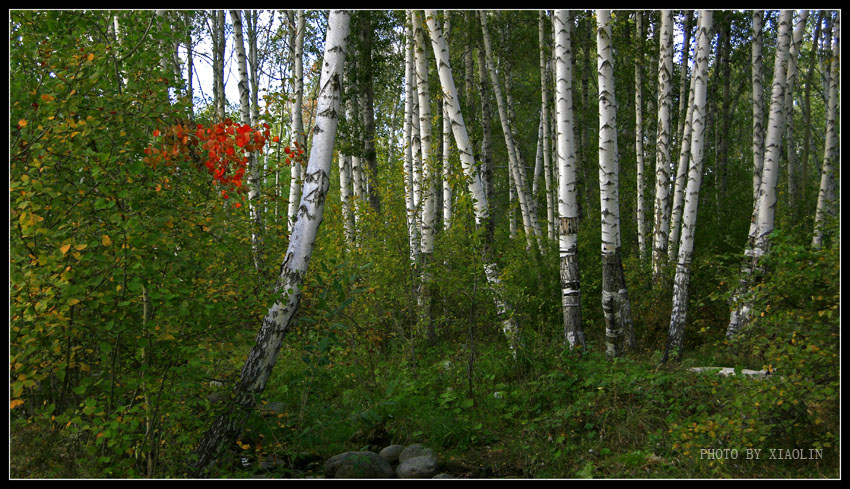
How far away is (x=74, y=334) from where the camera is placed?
3.19 m

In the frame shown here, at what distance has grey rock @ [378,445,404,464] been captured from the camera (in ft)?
18.0

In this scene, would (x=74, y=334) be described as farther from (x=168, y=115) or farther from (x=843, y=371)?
(x=843, y=371)

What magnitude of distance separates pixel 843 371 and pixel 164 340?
444 cm

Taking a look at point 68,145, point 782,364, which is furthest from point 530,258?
point 68,145

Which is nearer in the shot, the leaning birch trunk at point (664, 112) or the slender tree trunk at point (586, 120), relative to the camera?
the leaning birch trunk at point (664, 112)

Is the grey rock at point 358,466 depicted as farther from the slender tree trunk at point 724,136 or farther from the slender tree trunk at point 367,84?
the slender tree trunk at point 724,136

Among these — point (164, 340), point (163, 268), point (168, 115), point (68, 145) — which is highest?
point (168, 115)

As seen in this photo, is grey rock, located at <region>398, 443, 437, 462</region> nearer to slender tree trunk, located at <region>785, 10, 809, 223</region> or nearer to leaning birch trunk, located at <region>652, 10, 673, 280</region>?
leaning birch trunk, located at <region>652, 10, 673, 280</region>

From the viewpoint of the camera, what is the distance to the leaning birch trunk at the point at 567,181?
259 inches

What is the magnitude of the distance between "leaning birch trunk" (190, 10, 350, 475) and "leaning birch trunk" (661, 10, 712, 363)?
15.4 feet

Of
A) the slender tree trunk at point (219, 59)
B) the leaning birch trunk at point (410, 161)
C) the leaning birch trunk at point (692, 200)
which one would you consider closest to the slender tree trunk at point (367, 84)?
the leaning birch trunk at point (410, 161)

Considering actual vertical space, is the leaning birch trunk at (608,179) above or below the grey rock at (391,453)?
above

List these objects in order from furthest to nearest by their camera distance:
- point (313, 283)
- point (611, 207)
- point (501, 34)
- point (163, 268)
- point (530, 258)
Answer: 1. point (501, 34)
2. point (530, 258)
3. point (611, 207)
4. point (313, 283)
5. point (163, 268)

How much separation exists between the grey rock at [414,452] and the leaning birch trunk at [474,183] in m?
1.98
